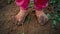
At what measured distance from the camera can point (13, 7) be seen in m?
1.94

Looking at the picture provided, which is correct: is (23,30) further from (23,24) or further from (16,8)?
(16,8)

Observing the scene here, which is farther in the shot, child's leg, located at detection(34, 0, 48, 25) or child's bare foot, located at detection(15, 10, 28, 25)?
child's bare foot, located at detection(15, 10, 28, 25)

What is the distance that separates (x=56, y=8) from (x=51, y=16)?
18 cm

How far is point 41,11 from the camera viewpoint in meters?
1.63

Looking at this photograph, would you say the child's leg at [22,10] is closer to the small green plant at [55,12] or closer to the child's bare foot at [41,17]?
the child's bare foot at [41,17]

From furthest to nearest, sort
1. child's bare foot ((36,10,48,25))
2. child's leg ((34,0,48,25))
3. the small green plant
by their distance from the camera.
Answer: the small green plant
child's bare foot ((36,10,48,25))
child's leg ((34,0,48,25))

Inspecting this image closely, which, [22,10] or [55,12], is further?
[55,12]

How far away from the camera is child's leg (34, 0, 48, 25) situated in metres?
1.50

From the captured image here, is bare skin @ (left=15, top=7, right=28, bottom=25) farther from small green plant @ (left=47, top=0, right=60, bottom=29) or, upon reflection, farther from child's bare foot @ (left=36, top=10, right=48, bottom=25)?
small green plant @ (left=47, top=0, right=60, bottom=29)

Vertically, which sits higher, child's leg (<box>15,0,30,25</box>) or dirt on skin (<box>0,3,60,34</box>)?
child's leg (<box>15,0,30,25</box>)

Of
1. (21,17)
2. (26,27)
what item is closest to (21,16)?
(21,17)

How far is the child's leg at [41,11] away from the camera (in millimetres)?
1504

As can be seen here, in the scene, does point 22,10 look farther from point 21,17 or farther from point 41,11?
point 41,11

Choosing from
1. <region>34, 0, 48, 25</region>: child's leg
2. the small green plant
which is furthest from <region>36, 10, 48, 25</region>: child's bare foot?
the small green plant
